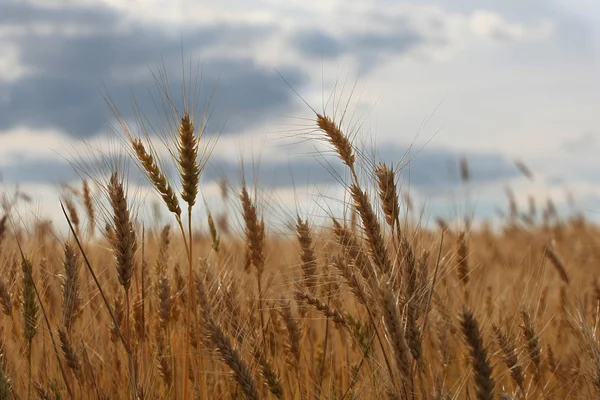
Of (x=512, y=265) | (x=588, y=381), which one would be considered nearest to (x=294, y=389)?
(x=588, y=381)

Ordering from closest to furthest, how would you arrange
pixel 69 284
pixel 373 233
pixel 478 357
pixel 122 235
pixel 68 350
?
pixel 478 357 < pixel 373 233 < pixel 122 235 < pixel 68 350 < pixel 69 284

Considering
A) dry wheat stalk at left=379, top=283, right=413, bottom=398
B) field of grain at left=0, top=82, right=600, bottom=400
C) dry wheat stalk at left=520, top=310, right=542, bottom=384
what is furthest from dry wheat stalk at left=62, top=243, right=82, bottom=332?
dry wheat stalk at left=520, top=310, right=542, bottom=384

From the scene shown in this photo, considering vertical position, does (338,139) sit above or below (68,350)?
above

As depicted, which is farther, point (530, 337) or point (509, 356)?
point (530, 337)

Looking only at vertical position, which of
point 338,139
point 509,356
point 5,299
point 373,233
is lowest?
point 509,356

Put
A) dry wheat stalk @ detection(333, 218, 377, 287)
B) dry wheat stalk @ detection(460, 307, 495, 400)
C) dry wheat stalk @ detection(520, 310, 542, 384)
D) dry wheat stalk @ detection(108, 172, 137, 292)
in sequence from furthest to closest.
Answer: dry wheat stalk @ detection(520, 310, 542, 384)
dry wheat stalk @ detection(333, 218, 377, 287)
dry wheat stalk @ detection(108, 172, 137, 292)
dry wheat stalk @ detection(460, 307, 495, 400)

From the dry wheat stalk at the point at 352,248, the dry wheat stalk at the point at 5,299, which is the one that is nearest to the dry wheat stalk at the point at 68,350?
the dry wheat stalk at the point at 5,299

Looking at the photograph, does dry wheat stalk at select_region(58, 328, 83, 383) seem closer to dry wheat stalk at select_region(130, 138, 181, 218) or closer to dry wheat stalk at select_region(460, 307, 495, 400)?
dry wheat stalk at select_region(130, 138, 181, 218)

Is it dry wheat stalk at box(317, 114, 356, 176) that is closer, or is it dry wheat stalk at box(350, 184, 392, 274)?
dry wheat stalk at box(350, 184, 392, 274)

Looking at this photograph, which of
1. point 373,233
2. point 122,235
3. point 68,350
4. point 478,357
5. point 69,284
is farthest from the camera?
point 69,284

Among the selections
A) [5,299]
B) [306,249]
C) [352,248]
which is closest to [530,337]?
[352,248]

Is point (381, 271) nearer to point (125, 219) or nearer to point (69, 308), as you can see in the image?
point (125, 219)

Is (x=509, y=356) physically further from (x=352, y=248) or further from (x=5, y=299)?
(x=5, y=299)

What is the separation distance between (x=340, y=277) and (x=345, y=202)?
254 millimetres
